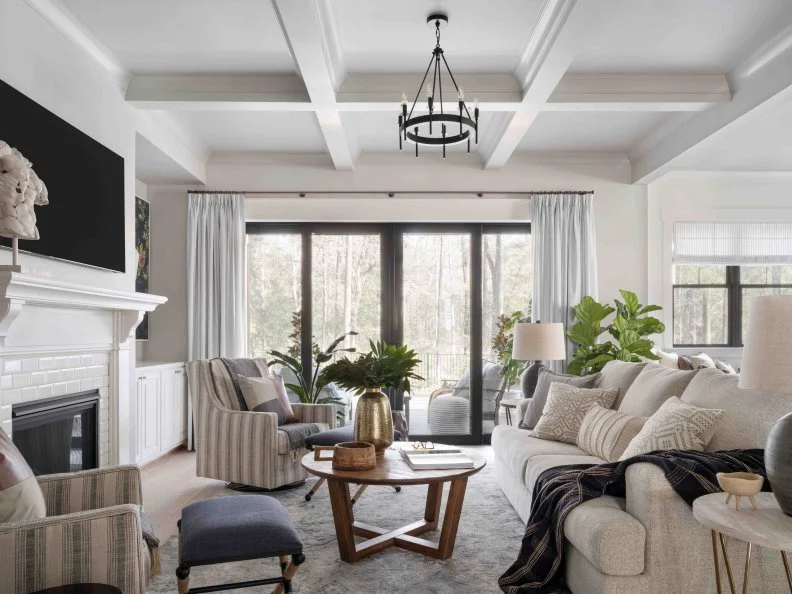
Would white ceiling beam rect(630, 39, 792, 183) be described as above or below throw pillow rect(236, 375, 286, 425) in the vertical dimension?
above

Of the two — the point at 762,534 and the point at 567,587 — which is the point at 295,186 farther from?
the point at 762,534

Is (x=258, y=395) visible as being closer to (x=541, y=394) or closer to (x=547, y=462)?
(x=541, y=394)

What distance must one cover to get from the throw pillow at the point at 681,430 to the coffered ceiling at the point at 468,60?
6.23 ft

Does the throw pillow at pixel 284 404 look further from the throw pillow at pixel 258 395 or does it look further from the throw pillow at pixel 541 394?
the throw pillow at pixel 541 394

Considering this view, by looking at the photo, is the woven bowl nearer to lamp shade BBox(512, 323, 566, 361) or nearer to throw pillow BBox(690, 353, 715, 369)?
lamp shade BBox(512, 323, 566, 361)

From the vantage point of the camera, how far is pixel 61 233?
341cm

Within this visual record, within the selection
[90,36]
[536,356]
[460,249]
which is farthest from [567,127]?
[90,36]

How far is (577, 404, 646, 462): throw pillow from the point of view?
10.5ft

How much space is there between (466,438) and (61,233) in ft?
13.8

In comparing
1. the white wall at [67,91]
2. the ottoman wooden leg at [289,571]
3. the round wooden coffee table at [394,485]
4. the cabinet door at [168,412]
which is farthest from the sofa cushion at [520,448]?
the cabinet door at [168,412]

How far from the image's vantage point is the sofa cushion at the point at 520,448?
3.61 metres

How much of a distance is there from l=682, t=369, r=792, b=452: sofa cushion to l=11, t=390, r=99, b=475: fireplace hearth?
10.3 feet

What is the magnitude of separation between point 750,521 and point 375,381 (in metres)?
1.82

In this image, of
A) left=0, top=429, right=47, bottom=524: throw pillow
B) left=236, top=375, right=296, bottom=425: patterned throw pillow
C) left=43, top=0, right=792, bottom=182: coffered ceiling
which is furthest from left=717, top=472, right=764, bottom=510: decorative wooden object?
left=236, top=375, right=296, bottom=425: patterned throw pillow
